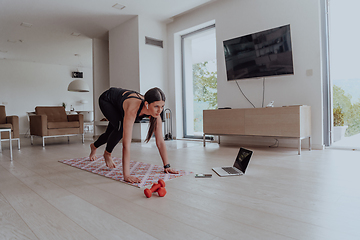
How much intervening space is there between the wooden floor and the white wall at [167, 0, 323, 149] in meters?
1.61

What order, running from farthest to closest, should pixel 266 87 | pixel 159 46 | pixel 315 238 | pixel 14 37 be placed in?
pixel 14 37 < pixel 159 46 < pixel 266 87 < pixel 315 238

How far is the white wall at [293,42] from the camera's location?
368cm

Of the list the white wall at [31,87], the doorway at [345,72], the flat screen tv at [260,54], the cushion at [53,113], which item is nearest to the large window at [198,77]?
the flat screen tv at [260,54]

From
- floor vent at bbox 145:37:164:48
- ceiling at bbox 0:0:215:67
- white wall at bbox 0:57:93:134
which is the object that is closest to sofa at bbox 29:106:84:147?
ceiling at bbox 0:0:215:67

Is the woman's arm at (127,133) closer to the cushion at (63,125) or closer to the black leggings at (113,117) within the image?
the black leggings at (113,117)

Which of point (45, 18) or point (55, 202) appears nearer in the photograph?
point (55, 202)

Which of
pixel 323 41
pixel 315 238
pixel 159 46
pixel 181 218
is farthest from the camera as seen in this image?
pixel 159 46

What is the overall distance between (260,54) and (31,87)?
29.4ft

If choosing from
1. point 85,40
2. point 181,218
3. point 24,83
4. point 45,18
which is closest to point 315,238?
point 181,218

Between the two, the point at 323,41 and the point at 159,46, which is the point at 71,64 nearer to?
the point at 159,46

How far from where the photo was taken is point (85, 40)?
281 inches

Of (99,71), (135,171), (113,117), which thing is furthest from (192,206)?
(99,71)

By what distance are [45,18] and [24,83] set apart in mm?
4979

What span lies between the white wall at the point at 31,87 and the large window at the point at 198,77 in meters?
6.38
